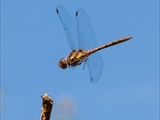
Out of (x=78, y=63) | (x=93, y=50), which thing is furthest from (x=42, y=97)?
(x=93, y=50)

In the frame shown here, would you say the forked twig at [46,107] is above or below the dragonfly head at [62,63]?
below

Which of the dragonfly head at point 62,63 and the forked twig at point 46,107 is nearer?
the forked twig at point 46,107

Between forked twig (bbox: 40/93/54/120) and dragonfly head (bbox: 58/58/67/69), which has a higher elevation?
dragonfly head (bbox: 58/58/67/69)

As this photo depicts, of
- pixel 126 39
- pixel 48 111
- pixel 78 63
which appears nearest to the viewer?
pixel 48 111

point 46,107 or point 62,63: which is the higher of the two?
point 62,63

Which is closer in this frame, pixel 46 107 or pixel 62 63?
pixel 46 107

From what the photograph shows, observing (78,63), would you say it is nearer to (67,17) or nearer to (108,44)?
(67,17)

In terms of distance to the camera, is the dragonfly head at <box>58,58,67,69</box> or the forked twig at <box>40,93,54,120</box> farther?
the dragonfly head at <box>58,58,67,69</box>

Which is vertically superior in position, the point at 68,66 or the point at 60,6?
the point at 60,6
